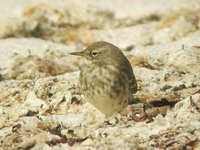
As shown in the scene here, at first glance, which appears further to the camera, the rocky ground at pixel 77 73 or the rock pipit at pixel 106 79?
the rock pipit at pixel 106 79

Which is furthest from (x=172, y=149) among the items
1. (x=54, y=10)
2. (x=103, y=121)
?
(x=54, y=10)

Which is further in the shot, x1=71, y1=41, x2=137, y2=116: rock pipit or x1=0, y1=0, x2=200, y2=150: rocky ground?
x1=71, y1=41, x2=137, y2=116: rock pipit

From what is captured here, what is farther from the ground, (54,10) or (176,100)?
(54,10)

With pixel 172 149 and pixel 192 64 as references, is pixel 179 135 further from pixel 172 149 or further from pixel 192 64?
pixel 192 64

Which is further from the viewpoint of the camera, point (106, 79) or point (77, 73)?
point (77, 73)
